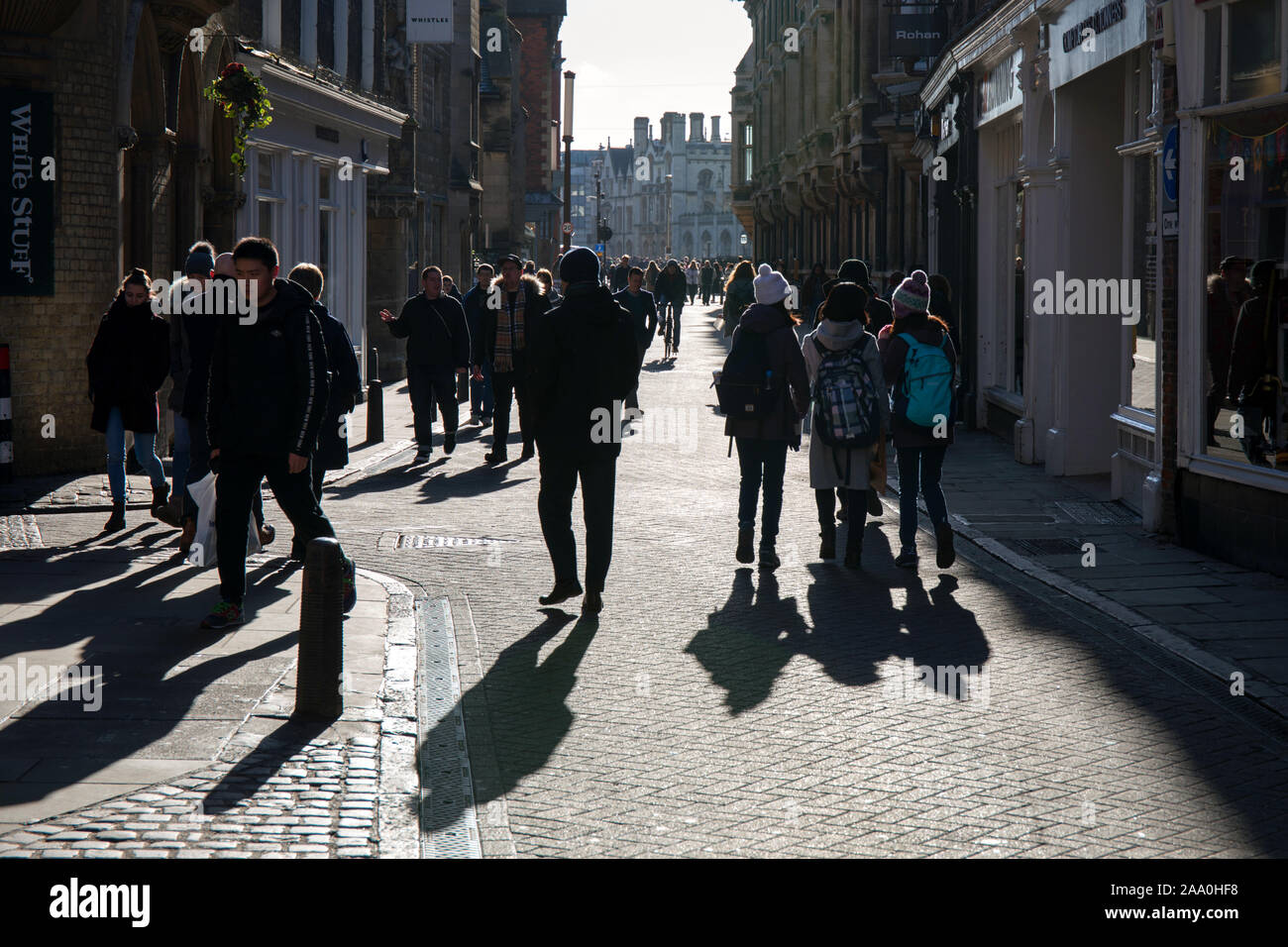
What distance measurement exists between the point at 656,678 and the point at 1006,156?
498 inches

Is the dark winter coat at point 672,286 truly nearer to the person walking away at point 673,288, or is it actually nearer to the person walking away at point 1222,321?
the person walking away at point 673,288

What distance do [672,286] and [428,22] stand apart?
8.60m

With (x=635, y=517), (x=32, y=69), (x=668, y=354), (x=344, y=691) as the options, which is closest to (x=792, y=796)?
(x=344, y=691)

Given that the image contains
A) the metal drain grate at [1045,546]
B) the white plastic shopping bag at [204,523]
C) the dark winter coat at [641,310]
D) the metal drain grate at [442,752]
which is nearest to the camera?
the metal drain grate at [442,752]

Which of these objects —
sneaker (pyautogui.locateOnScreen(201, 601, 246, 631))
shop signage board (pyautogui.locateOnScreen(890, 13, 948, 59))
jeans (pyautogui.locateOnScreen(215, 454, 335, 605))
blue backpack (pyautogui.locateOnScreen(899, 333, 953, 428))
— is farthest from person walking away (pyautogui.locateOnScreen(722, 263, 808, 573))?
shop signage board (pyautogui.locateOnScreen(890, 13, 948, 59))

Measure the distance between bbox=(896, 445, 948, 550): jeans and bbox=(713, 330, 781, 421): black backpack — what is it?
84cm

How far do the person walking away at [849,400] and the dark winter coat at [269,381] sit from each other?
3.42m

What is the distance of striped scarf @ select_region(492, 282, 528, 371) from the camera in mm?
16094

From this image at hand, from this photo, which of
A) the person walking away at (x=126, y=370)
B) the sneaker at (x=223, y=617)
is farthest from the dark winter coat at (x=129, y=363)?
the sneaker at (x=223, y=617)

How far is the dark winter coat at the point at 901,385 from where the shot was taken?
32.9ft

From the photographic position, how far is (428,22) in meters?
28.1

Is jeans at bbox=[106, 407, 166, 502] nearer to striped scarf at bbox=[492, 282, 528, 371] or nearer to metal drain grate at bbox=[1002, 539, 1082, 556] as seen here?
striped scarf at bbox=[492, 282, 528, 371]

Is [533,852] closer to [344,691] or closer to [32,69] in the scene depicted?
[344,691]

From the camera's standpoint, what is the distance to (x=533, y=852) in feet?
15.7
